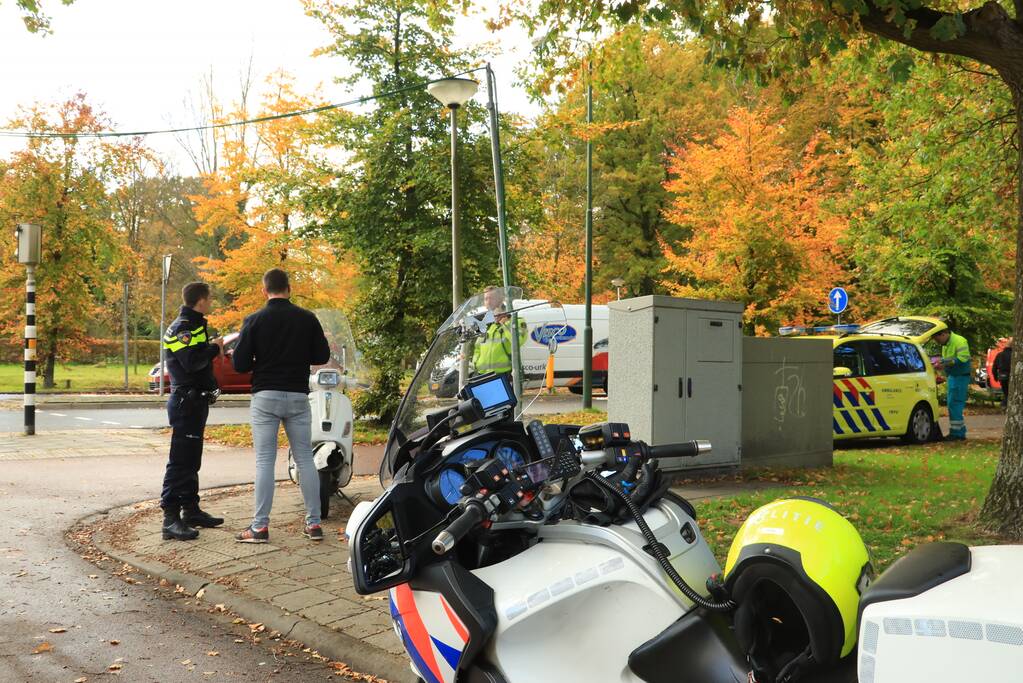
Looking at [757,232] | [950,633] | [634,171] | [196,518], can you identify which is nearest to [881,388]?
[757,232]

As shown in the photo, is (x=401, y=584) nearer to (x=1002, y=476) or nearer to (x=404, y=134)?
(x=1002, y=476)

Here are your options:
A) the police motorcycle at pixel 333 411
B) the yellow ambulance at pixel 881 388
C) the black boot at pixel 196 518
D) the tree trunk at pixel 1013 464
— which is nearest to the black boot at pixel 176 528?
the black boot at pixel 196 518

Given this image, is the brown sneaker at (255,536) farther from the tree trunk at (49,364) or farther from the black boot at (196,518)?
the tree trunk at (49,364)

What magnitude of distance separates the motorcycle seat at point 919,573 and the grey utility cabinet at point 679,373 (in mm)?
6512

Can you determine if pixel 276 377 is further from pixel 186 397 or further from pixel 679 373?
pixel 679 373

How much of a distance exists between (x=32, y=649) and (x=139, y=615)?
2.30 ft

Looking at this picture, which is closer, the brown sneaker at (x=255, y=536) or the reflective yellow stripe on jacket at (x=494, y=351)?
the reflective yellow stripe on jacket at (x=494, y=351)

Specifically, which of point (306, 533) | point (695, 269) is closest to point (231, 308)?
point (695, 269)

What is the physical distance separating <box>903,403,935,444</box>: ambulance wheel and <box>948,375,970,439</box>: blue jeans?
60 cm

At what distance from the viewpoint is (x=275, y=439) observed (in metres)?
6.39

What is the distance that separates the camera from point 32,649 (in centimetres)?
432

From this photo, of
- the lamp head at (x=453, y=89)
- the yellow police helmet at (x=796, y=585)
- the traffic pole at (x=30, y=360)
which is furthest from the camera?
the traffic pole at (x=30, y=360)

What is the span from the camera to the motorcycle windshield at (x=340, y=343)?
24.2 feet

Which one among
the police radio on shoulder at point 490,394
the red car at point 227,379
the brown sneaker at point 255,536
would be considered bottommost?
the brown sneaker at point 255,536
